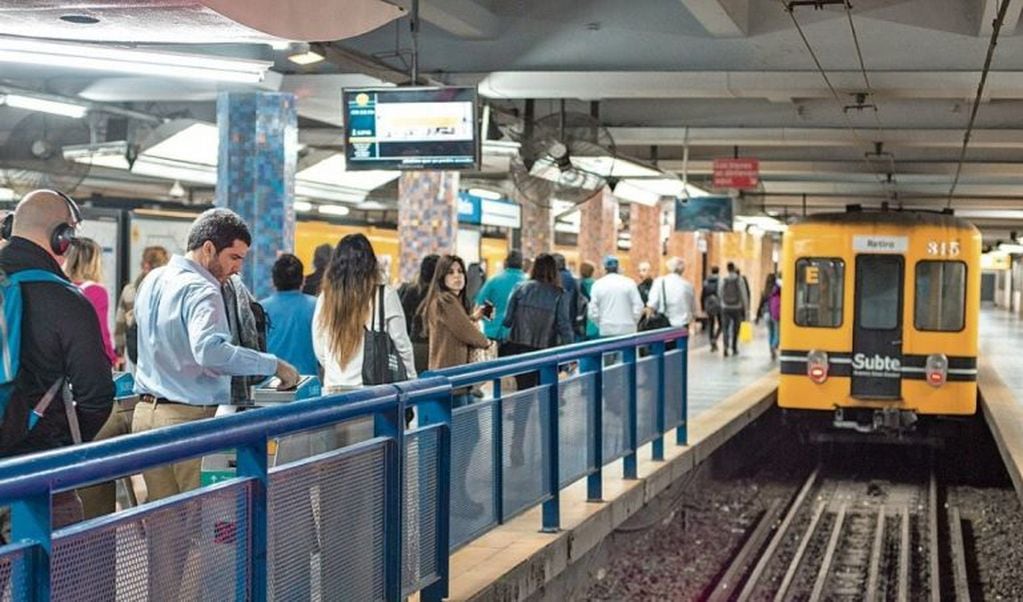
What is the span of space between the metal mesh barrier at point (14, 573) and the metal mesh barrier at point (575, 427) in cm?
542

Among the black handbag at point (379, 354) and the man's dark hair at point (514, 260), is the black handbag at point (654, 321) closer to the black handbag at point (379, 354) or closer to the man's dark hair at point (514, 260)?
the man's dark hair at point (514, 260)

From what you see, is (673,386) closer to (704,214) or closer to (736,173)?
(736,173)

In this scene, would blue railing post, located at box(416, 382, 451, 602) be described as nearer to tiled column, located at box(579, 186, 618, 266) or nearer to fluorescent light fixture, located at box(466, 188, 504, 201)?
fluorescent light fixture, located at box(466, 188, 504, 201)

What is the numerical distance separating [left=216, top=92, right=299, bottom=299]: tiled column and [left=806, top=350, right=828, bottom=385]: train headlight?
5.92 metres

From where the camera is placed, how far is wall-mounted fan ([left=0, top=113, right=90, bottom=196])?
41.7ft

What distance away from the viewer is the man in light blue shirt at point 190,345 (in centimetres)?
552

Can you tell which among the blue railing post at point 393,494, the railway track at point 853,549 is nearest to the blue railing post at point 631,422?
the railway track at point 853,549

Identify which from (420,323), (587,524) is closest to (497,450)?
(587,524)

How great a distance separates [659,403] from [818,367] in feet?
15.9

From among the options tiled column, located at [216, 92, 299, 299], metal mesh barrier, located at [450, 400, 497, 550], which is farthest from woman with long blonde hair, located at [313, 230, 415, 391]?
tiled column, located at [216, 92, 299, 299]

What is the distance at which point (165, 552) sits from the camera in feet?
12.6

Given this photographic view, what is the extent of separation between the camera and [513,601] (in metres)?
6.99

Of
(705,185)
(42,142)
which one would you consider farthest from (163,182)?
(705,185)

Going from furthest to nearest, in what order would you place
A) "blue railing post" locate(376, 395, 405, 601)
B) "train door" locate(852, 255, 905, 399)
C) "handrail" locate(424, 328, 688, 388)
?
"train door" locate(852, 255, 905, 399)
"handrail" locate(424, 328, 688, 388)
"blue railing post" locate(376, 395, 405, 601)
